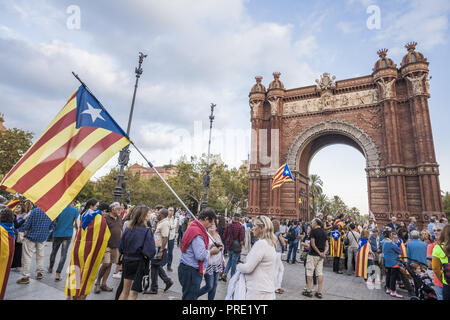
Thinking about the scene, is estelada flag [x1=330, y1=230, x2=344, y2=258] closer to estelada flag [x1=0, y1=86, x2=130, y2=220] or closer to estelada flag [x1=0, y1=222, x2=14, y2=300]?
estelada flag [x1=0, y1=86, x2=130, y2=220]

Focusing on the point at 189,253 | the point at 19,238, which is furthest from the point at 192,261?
the point at 19,238

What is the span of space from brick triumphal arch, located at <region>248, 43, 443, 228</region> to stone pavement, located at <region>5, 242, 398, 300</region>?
1278 centimetres

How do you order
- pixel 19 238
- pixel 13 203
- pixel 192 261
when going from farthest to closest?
pixel 13 203 < pixel 19 238 < pixel 192 261

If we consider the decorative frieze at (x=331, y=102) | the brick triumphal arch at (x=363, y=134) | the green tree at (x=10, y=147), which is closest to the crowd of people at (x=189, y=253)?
the brick triumphal arch at (x=363, y=134)

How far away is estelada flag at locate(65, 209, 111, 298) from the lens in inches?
154

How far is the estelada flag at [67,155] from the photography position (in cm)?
333

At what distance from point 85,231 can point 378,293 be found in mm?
7756

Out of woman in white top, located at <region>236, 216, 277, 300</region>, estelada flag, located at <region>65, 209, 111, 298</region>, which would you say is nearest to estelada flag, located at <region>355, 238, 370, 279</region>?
A: woman in white top, located at <region>236, 216, 277, 300</region>

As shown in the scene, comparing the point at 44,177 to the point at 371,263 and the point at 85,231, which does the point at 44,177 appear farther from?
the point at 371,263

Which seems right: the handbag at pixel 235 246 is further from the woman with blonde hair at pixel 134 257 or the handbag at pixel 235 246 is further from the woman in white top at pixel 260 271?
the woman in white top at pixel 260 271

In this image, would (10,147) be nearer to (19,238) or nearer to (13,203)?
(13,203)

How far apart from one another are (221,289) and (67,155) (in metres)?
4.66

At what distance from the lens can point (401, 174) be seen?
18078 mm

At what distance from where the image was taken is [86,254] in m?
4.11
